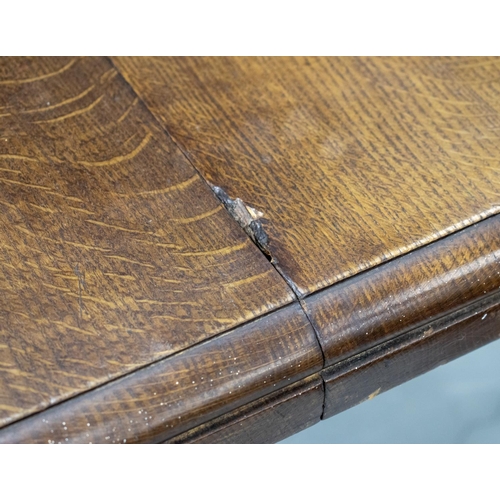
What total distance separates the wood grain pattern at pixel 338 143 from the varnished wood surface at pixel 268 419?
0.08 m

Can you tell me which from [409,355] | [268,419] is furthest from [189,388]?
[409,355]

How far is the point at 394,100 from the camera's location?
2.18 ft

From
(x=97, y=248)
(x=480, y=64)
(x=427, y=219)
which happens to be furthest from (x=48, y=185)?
(x=480, y=64)

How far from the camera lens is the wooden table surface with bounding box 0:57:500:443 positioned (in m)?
0.49

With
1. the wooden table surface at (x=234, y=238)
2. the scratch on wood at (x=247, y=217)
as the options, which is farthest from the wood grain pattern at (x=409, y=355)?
the scratch on wood at (x=247, y=217)

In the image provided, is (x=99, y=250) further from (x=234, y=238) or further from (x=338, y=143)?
(x=338, y=143)

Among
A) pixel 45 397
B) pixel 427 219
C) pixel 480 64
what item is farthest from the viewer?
pixel 480 64

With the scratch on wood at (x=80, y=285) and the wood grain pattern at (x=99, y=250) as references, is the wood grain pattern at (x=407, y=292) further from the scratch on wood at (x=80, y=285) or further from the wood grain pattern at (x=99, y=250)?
the scratch on wood at (x=80, y=285)

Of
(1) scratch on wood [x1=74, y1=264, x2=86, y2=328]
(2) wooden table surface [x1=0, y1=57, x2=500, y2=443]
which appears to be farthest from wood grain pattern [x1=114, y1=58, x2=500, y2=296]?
(1) scratch on wood [x1=74, y1=264, x2=86, y2=328]

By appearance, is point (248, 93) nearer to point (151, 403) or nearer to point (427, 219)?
point (427, 219)

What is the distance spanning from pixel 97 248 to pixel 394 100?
289mm

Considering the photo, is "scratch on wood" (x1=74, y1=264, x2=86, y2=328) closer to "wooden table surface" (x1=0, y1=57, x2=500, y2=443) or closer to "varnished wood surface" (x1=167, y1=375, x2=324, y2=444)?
"wooden table surface" (x1=0, y1=57, x2=500, y2=443)

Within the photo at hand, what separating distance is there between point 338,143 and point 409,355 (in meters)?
0.18

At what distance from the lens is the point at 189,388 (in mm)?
494
